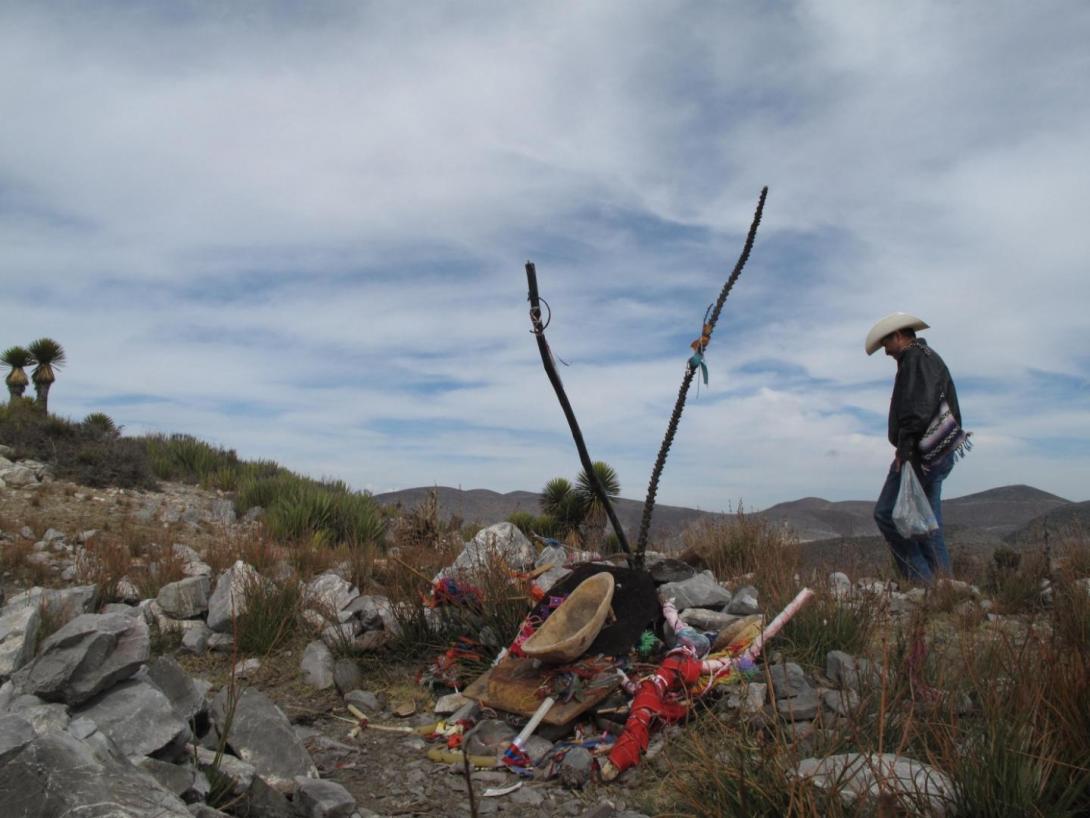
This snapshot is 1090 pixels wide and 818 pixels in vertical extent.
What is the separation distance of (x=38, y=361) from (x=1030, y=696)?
86.2 feet

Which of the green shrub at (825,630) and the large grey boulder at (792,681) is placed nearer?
the large grey boulder at (792,681)

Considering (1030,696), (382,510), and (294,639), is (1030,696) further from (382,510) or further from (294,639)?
(382,510)

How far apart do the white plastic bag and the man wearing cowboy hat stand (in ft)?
0.52

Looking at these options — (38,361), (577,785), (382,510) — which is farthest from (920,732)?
(38,361)

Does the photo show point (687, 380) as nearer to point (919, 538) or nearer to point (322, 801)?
point (919, 538)

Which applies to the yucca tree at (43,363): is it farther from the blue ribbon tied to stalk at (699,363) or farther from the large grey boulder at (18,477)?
the blue ribbon tied to stalk at (699,363)

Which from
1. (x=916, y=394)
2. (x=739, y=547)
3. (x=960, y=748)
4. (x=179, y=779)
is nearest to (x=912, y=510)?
(x=916, y=394)

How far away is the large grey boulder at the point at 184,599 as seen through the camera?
7.52 meters

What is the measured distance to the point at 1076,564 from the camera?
801 centimetres

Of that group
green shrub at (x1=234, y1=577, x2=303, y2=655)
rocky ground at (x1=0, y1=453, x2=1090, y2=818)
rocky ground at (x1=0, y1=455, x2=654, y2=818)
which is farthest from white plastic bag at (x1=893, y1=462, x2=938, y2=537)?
green shrub at (x1=234, y1=577, x2=303, y2=655)

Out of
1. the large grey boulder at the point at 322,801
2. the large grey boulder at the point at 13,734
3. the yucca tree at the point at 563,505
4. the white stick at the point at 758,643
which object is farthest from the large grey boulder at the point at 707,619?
the yucca tree at the point at 563,505

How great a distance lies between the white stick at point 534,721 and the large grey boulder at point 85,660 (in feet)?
6.38

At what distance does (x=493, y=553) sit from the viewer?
21.6 ft

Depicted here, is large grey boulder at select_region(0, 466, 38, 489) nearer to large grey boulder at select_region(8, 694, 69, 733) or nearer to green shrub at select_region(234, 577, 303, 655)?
green shrub at select_region(234, 577, 303, 655)
